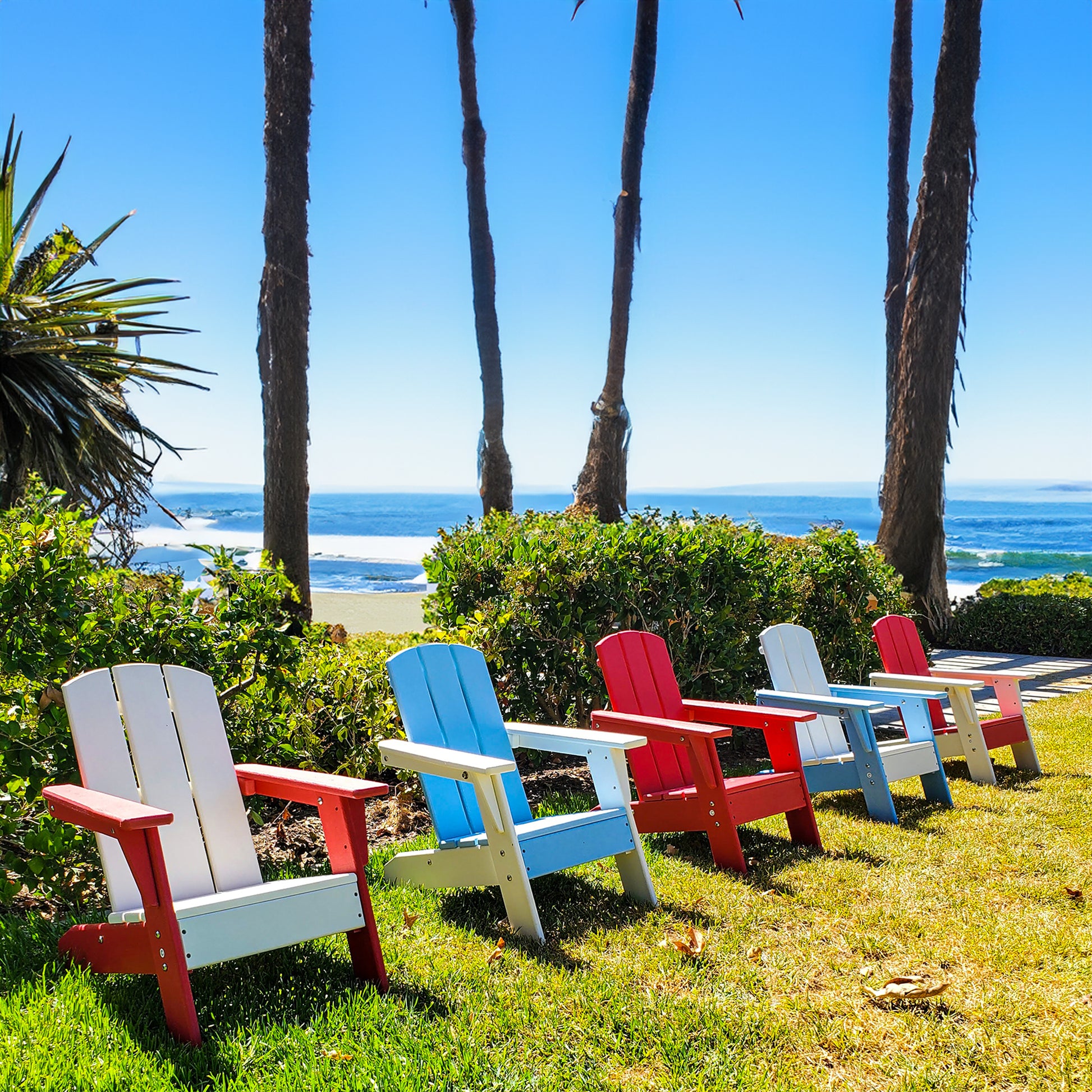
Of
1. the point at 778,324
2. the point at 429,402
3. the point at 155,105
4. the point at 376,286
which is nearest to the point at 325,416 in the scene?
the point at 429,402

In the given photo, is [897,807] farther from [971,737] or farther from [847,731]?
[971,737]

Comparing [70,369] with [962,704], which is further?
[70,369]

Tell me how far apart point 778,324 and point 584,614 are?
74486 mm

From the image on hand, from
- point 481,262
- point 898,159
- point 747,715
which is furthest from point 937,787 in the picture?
point 898,159

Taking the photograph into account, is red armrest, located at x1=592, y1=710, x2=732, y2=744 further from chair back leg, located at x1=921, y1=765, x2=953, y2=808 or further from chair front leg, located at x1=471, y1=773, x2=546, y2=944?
chair back leg, located at x1=921, y1=765, x2=953, y2=808

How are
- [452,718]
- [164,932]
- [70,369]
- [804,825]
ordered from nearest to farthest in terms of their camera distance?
1. [164,932]
2. [452,718]
3. [804,825]
4. [70,369]

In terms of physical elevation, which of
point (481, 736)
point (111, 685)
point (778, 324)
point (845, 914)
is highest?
point (778, 324)

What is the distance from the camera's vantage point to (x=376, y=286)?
58.4 meters

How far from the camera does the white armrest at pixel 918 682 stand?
5.11m

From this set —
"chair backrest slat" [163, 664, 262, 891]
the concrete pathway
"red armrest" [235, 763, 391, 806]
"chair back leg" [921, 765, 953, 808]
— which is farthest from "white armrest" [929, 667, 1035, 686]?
"chair backrest slat" [163, 664, 262, 891]

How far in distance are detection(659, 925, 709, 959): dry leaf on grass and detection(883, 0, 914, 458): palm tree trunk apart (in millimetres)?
13042

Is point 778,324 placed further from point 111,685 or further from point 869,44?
point 111,685

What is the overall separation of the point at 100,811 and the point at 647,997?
1560 millimetres

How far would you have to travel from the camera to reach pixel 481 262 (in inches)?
537
